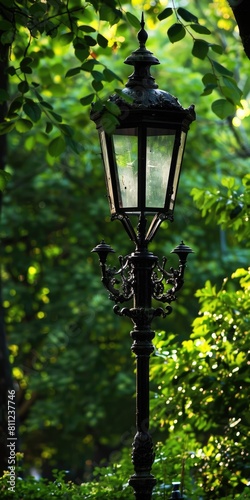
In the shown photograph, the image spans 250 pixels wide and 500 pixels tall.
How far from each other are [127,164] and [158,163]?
0.63ft

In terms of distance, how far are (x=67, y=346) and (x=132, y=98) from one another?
18079 millimetres

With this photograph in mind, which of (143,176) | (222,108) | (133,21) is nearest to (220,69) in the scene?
(222,108)

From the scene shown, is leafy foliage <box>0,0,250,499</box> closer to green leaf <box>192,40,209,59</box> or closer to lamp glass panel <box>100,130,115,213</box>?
green leaf <box>192,40,209,59</box>

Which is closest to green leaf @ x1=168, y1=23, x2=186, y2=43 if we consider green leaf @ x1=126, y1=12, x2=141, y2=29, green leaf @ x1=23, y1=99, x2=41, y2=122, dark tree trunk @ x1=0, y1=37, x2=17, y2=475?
Result: green leaf @ x1=126, y1=12, x2=141, y2=29

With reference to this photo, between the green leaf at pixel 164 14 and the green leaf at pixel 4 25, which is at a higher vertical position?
the green leaf at pixel 4 25

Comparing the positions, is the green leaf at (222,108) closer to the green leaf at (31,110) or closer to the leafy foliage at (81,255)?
the green leaf at (31,110)

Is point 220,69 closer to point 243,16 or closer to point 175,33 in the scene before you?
point 243,16

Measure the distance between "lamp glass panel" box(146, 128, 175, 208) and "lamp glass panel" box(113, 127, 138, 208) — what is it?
0.08 meters

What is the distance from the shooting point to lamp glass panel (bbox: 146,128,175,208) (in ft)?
22.0

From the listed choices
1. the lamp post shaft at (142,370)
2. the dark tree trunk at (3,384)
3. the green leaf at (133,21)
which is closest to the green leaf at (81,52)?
the green leaf at (133,21)

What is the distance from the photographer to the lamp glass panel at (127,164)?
6.72 meters

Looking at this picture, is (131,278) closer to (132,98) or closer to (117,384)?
(132,98)

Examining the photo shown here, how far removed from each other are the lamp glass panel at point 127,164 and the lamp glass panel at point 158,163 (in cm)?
8

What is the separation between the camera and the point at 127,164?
676cm
